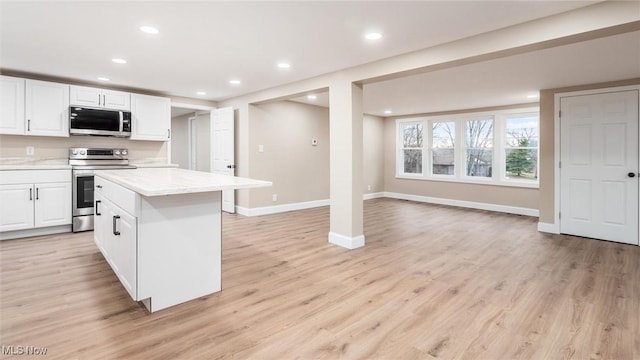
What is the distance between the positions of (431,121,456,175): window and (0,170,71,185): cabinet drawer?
23.2 feet

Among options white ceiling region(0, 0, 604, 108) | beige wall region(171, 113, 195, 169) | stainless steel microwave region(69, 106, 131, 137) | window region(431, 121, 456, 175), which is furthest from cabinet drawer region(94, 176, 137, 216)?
window region(431, 121, 456, 175)

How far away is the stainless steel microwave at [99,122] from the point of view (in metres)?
4.59

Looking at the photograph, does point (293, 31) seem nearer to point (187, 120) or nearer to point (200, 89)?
point (200, 89)

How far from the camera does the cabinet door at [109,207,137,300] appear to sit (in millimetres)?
2273

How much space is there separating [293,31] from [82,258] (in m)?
3.14

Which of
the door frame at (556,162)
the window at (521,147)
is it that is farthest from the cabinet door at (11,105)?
the window at (521,147)

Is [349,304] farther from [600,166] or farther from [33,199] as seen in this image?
[33,199]

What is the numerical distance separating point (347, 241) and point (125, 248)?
2.34 metres

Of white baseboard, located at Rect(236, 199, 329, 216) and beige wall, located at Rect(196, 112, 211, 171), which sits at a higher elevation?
beige wall, located at Rect(196, 112, 211, 171)

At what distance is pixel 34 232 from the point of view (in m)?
4.38

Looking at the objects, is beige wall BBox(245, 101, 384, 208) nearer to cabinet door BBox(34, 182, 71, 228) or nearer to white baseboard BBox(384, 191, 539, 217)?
white baseboard BBox(384, 191, 539, 217)

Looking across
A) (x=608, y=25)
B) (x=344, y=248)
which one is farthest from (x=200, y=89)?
(x=608, y=25)

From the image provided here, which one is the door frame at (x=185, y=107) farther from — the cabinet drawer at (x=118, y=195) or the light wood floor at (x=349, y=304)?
the cabinet drawer at (x=118, y=195)

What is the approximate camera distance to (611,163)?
14.4 ft
